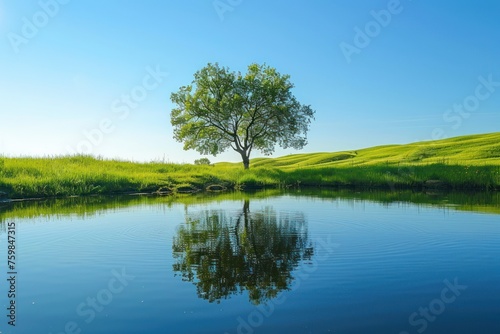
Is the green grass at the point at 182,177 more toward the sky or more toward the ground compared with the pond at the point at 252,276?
more toward the sky

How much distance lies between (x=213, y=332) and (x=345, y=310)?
7.08 feet

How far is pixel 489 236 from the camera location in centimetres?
1259

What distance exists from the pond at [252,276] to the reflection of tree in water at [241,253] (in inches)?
1.5

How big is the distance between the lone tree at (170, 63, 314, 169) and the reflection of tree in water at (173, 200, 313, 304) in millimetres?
34343

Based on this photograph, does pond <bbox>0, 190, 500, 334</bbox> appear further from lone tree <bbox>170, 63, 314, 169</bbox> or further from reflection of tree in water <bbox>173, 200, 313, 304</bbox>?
lone tree <bbox>170, 63, 314, 169</bbox>

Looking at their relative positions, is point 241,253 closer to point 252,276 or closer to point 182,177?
point 252,276

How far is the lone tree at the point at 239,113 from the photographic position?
49.9 meters

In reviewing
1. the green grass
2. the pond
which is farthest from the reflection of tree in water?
the green grass

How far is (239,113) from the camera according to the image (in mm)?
50844

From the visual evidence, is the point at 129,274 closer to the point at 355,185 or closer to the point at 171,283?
the point at 171,283

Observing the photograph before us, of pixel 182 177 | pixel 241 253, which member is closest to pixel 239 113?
pixel 182 177

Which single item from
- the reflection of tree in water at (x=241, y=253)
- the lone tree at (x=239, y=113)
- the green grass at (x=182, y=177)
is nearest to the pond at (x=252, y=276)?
the reflection of tree in water at (x=241, y=253)

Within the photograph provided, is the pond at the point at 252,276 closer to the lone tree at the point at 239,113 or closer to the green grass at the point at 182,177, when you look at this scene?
the green grass at the point at 182,177

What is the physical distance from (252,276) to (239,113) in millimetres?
43194
